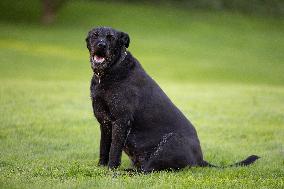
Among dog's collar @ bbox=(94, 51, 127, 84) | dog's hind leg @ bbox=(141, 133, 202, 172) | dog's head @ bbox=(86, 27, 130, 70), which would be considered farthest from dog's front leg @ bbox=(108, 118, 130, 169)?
dog's head @ bbox=(86, 27, 130, 70)

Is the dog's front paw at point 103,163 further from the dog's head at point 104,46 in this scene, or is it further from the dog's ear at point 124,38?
the dog's ear at point 124,38

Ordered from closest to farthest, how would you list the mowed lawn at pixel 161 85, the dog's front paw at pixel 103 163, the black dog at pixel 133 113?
the mowed lawn at pixel 161 85 → the black dog at pixel 133 113 → the dog's front paw at pixel 103 163

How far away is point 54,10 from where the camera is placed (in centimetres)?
4928

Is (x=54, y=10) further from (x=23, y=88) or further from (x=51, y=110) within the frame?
(x=51, y=110)

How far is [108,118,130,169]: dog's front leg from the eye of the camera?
26.2ft

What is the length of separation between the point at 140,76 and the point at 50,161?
1.92 meters

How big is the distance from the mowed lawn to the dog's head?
55.9 inches

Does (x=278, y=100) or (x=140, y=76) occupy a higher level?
(x=140, y=76)

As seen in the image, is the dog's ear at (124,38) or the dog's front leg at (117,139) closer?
the dog's front leg at (117,139)

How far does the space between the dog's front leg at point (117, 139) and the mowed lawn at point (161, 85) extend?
262mm

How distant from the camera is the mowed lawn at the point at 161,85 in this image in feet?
25.4

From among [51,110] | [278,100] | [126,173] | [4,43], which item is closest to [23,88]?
[51,110]

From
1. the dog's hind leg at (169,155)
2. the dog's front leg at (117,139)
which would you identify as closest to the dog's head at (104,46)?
the dog's front leg at (117,139)

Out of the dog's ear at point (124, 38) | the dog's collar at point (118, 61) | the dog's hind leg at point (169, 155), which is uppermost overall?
the dog's ear at point (124, 38)
